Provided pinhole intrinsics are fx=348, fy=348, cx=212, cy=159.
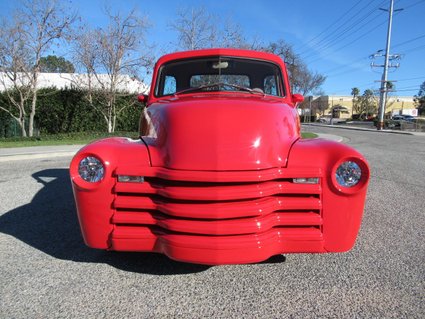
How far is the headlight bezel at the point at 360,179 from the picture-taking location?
249cm

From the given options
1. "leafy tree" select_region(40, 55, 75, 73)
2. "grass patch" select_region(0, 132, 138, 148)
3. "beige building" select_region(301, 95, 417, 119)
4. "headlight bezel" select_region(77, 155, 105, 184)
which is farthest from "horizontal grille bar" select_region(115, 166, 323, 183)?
"beige building" select_region(301, 95, 417, 119)

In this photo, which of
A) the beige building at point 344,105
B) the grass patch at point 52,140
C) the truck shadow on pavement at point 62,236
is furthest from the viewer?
the beige building at point 344,105

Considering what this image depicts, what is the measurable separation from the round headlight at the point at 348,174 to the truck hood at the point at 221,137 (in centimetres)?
40

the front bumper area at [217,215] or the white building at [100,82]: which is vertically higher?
the white building at [100,82]

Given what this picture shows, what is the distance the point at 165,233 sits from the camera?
8.02ft

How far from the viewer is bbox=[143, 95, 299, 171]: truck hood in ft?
7.97

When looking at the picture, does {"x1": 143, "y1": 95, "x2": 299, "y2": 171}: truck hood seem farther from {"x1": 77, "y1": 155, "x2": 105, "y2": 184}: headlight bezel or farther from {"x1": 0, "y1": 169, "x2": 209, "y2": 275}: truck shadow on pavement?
{"x1": 0, "y1": 169, "x2": 209, "y2": 275}: truck shadow on pavement

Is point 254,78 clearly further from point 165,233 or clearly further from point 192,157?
point 165,233

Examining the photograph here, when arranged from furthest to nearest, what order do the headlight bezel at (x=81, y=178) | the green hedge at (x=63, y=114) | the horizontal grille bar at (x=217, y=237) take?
the green hedge at (x=63, y=114) → the headlight bezel at (x=81, y=178) → the horizontal grille bar at (x=217, y=237)

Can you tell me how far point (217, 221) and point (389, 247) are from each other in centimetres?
210

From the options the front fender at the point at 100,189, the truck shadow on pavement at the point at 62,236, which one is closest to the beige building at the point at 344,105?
the truck shadow on pavement at the point at 62,236

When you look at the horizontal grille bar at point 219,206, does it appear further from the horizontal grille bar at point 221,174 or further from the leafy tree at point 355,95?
the leafy tree at point 355,95

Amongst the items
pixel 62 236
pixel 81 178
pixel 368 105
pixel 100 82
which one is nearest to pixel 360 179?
pixel 81 178

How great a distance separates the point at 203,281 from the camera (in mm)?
2752
